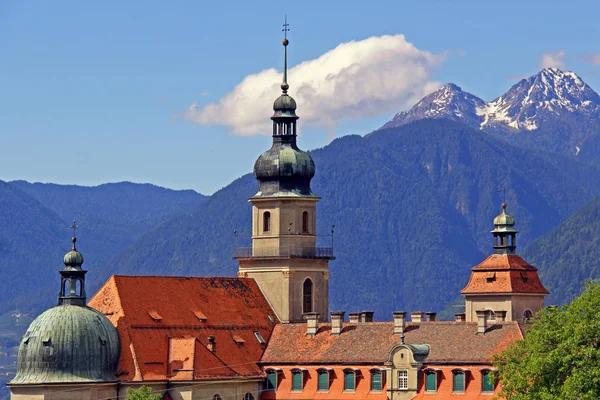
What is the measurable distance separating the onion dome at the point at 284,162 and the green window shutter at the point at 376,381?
21.5 meters

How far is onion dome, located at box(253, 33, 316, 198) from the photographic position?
6378 inches

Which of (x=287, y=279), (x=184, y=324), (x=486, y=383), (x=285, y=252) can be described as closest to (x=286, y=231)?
(x=285, y=252)

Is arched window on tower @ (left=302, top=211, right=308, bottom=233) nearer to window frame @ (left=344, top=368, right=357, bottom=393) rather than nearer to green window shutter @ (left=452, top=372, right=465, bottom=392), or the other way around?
window frame @ (left=344, top=368, right=357, bottom=393)

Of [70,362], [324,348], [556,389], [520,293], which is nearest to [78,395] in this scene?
[70,362]

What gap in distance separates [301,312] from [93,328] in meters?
27.5

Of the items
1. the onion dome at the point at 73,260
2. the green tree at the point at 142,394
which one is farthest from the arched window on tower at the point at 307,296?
the green tree at the point at 142,394

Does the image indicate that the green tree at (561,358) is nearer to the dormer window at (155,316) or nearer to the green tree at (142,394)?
the green tree at (142,394)

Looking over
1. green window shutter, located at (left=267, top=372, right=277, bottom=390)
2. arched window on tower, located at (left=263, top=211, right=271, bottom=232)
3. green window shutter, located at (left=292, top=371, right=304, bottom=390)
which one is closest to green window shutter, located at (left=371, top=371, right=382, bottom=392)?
green window shutter, located at (left=292, top=371, right=304, bottom=390)

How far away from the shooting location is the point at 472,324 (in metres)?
146

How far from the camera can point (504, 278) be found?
166 m

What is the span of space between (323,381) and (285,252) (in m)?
16.7

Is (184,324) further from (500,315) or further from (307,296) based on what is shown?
(500,315)

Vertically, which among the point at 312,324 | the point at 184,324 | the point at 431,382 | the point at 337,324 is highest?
the point at 312,324

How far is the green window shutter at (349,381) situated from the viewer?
482 ft
